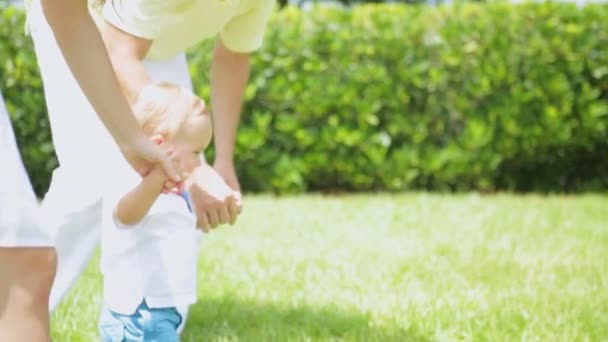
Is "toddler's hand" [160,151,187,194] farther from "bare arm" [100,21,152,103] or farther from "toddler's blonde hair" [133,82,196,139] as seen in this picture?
"bare arm" [100,21,152,103]

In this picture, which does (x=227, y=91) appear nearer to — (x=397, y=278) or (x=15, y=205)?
(x=15, y=205)

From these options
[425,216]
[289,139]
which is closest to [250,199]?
[289,139]

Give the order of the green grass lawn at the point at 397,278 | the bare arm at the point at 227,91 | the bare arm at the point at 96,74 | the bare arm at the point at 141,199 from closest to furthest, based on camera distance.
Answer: the bare arm at the point at 96,74
the bare arm at the point at 141,199
the bare arm at the point at 227,91
the green grass lawn at the point at 397,278

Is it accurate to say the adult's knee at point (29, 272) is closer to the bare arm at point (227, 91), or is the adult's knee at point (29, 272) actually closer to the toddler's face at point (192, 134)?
the toddler's face at point (192, 134)

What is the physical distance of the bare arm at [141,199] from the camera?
2.07 m

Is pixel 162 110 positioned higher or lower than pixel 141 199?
higher

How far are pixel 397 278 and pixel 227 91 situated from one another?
1423 mm

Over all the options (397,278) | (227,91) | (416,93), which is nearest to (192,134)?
(227,91)

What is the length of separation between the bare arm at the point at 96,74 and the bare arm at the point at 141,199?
32 mm

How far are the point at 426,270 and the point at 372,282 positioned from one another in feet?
1.25

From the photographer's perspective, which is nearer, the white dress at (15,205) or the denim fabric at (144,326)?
the white dress at (15,205)

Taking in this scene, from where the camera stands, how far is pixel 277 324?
3.16 m

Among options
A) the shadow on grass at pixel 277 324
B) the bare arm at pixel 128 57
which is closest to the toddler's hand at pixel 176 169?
the bare arm at pixel 128 57

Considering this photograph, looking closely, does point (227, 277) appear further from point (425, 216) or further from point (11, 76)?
point (11, 76)
